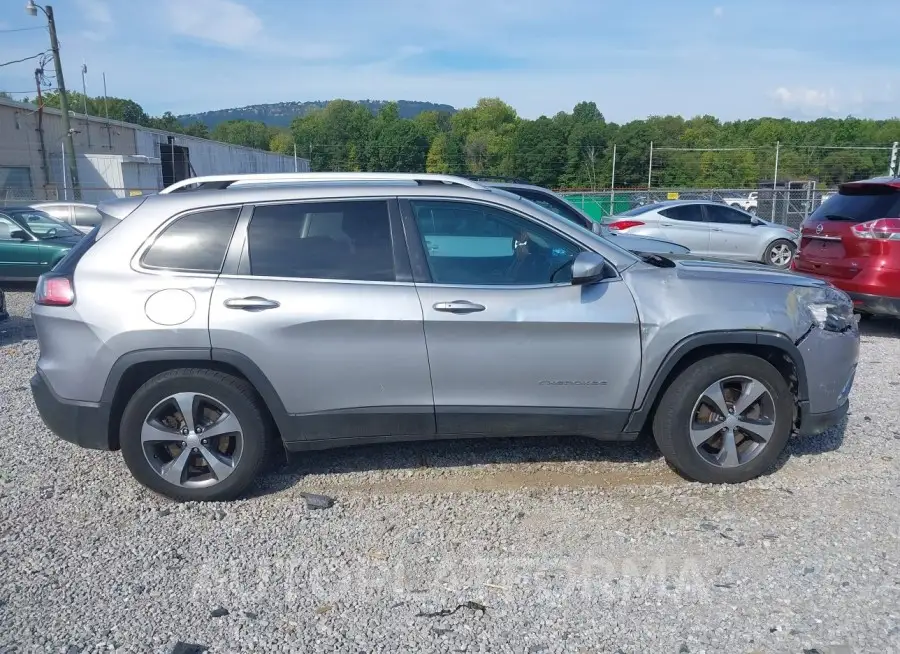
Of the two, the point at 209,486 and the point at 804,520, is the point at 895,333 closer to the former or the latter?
the point at 804,520

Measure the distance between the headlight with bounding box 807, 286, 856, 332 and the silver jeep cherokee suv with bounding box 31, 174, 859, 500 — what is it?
0.03 metres

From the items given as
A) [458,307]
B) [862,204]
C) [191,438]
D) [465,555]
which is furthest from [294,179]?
[862,204]

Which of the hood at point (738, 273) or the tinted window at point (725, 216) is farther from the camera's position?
the tinted window at point (725, 216)

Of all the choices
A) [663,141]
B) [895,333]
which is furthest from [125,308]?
[663,141]

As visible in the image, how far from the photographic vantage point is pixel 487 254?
446 centimetres

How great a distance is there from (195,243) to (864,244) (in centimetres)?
687

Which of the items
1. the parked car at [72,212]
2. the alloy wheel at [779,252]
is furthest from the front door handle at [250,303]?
the alloy wheel at [779,252]

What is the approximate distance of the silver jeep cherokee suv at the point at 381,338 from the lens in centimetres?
398

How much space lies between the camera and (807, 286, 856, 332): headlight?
4309 millimetres

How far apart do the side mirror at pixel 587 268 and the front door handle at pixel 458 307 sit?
0.53m

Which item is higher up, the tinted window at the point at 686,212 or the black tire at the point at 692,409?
the tinted window at the point at 686,212

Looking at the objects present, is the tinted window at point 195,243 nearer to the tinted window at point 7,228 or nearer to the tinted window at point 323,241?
the tinted window at point 323,241

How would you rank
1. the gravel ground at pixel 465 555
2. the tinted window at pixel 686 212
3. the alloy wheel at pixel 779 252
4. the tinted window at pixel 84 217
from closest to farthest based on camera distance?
the gravel ground at pixel 465 555, the tinted window at pixel 84 217, the tinted window at pixel 686 212, the alloy wheel at pixel 779 252

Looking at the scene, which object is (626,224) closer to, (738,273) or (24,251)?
(24,251)
